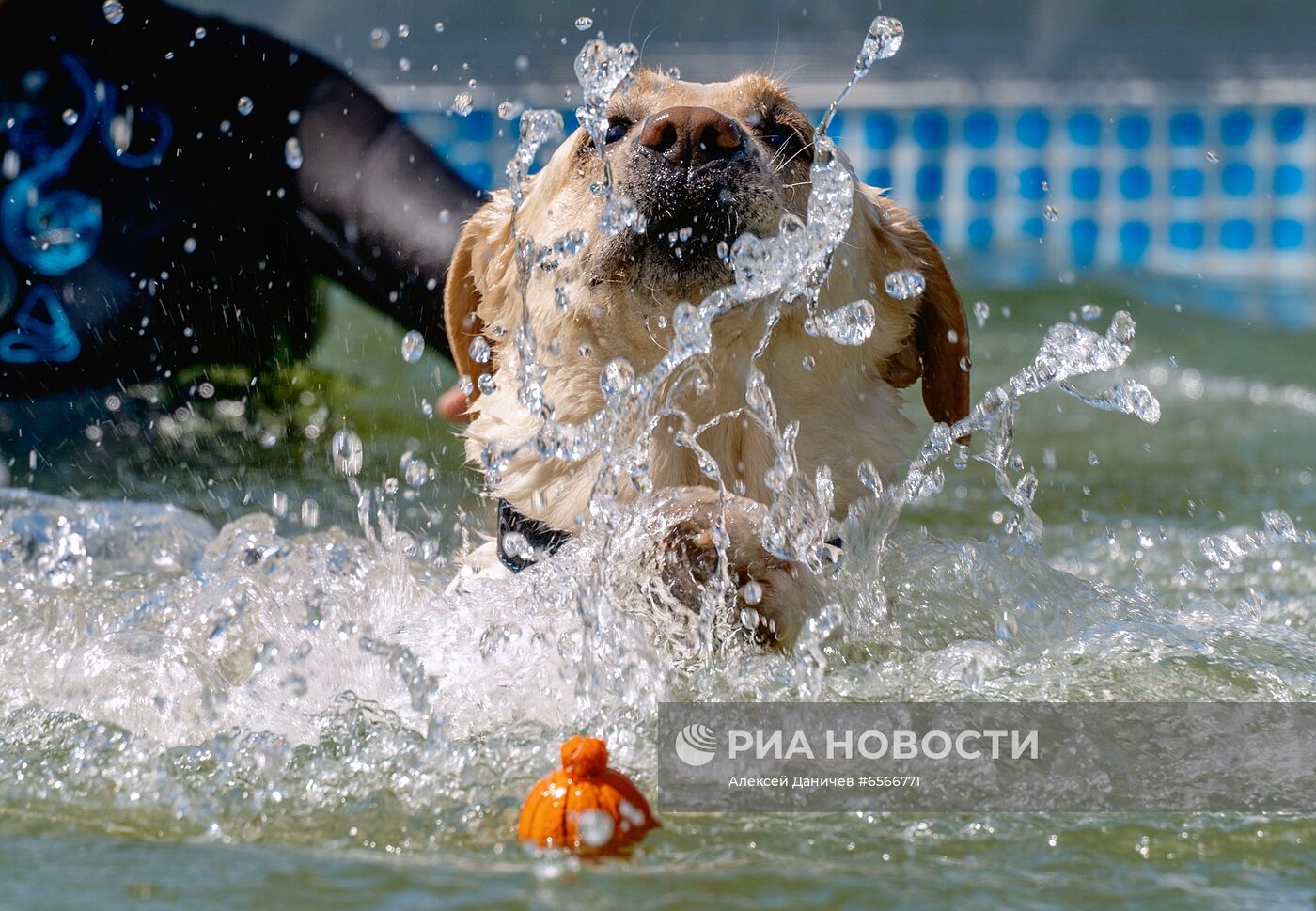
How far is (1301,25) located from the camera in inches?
440

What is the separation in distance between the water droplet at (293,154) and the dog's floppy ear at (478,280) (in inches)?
46.8

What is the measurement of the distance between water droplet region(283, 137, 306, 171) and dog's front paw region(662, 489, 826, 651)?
2112 mm

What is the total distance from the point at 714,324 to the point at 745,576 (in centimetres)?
55

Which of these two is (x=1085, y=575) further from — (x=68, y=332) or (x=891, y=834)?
(x=68, y=332)

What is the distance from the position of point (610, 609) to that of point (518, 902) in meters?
0.90

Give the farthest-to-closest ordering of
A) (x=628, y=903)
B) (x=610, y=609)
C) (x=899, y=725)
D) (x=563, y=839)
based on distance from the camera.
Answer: (x=610, y=609) < (x=899, y=725) < (x=563, y=839) < (x=628, y=903)

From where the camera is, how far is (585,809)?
79.5 inches

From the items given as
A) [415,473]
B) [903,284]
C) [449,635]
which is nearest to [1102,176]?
[415,473]

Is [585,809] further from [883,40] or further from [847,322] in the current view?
[883,40]

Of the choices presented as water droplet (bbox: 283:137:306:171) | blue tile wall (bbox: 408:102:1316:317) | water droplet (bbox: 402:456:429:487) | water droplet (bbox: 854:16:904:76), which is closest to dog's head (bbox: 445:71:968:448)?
water droplet (bbox: 854:16:904:76)

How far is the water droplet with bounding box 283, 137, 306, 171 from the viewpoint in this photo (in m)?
4.43

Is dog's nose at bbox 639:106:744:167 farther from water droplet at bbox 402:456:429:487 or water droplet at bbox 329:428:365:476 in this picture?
water droplet at bbox 402:456:429:487

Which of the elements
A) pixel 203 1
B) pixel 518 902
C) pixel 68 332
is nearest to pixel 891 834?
pixel 518 902

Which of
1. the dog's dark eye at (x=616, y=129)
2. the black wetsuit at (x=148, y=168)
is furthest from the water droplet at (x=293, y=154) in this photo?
the dog's dark eye at (x=616, y=129)
